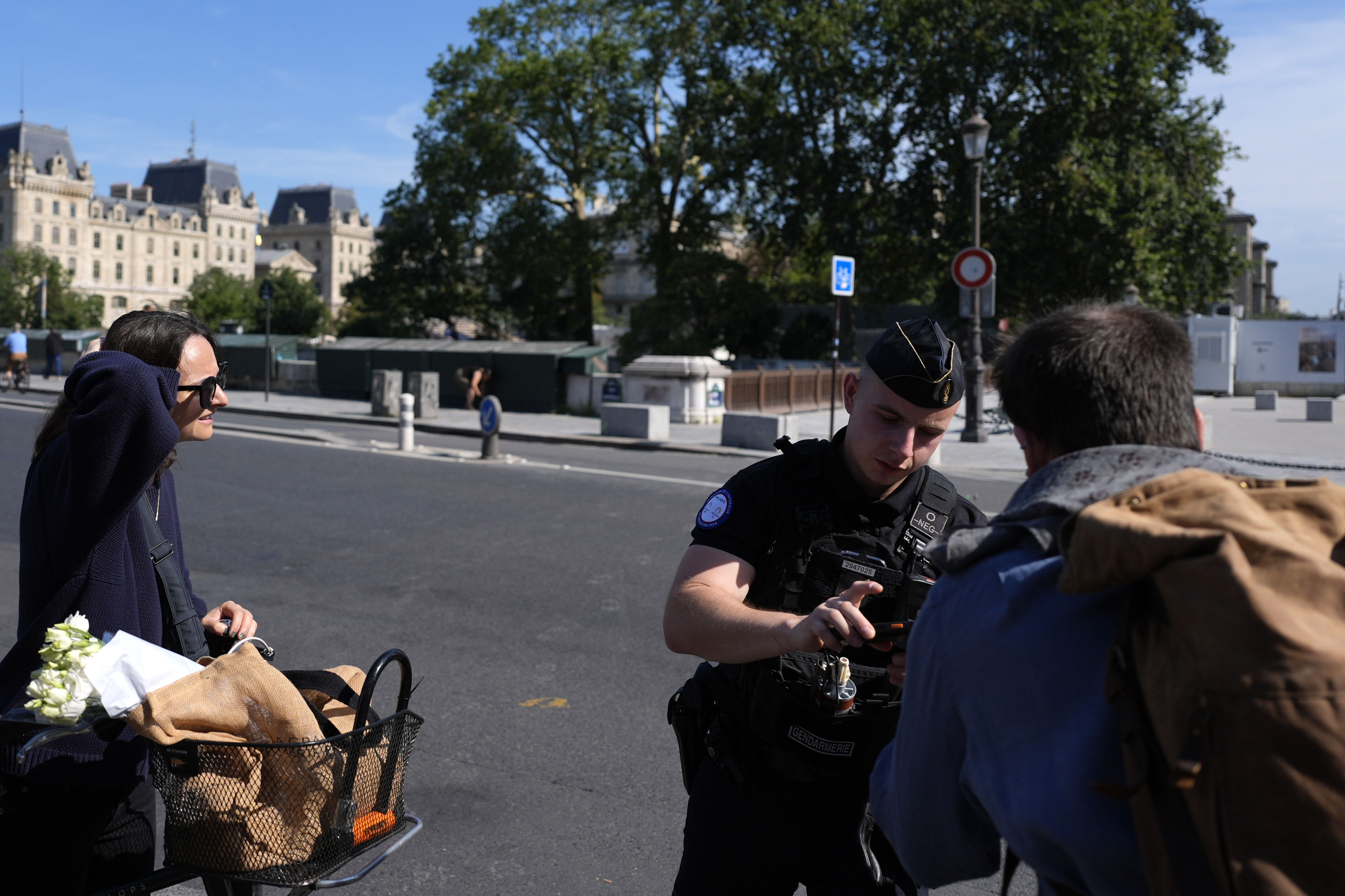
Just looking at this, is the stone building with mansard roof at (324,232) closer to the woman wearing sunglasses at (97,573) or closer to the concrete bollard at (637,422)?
the concrete bollard at (637,422)

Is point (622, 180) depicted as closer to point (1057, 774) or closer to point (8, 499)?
point (8, 499)

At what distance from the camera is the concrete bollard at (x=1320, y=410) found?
25781 mm

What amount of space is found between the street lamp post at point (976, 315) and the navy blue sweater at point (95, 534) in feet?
54.0

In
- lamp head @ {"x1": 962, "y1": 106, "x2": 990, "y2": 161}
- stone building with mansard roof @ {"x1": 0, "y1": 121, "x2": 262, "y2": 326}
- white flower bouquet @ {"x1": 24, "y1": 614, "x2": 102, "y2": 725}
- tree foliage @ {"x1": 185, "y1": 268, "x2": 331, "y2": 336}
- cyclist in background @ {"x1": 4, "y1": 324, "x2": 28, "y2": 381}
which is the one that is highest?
stone building with mansard roof @ {"x1": 0, "y1": 121, "x2": 262, "y2": 326}

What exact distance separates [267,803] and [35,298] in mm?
95496

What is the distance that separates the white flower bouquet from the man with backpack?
1497 millimetres

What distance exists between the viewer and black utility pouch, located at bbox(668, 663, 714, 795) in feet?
7.98

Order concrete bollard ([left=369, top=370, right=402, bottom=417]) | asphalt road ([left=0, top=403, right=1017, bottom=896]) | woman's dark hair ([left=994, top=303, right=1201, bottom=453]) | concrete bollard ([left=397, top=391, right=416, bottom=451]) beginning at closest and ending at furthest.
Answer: woman's dark hair ([left=994, top=303, right=1201, bottom=453]) → asphalt road ([left=0, top=403, right=1017, bottom=896]) → concrete bollard ([left=397, top=391, right=416, bottom=451]) → concrete bollard ([left=369, top=370, right=402, bottom=417])

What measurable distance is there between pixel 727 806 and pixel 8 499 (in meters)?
11.1

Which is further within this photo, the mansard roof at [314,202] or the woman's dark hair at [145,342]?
the mansard roof at [314,202]

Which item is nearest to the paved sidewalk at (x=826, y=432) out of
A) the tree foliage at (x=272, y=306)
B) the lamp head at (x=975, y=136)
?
the lamp head at (x=975, y=136)

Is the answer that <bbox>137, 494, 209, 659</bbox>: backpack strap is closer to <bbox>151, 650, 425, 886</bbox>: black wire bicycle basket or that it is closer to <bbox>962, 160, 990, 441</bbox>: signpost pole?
<bbox>151, 650, 425, 886</bbox>: black wire bicycle basket

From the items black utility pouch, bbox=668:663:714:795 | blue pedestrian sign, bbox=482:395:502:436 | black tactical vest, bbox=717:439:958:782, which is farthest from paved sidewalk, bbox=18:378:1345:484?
black utility pouch, bbox=668:663:714:795

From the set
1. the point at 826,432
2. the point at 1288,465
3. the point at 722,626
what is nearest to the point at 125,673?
the point at 722,626
